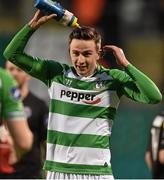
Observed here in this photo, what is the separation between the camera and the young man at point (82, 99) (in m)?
7.83

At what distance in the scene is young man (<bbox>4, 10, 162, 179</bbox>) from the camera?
783cm

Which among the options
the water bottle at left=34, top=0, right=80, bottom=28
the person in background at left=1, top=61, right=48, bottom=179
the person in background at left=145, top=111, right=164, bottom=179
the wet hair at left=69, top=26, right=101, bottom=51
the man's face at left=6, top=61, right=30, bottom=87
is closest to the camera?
the water bottle at left=34, top=0, right=80, bottom=28

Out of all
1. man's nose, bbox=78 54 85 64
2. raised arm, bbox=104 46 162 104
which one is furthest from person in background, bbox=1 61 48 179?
man's nose, bbox=78 54 85 64

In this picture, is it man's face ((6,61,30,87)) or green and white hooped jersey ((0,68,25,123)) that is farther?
man's face ((6,61,30,87))

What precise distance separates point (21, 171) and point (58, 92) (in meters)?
2.58

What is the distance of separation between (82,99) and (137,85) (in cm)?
41

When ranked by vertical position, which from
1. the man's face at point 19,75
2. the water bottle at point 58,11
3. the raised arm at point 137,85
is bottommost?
the man's face at point 19,75

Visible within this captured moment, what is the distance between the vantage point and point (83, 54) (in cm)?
781

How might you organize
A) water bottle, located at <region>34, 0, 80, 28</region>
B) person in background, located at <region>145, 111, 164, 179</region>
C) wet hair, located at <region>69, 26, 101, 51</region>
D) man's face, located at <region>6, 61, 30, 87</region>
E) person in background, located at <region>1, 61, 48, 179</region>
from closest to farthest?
water bottle, located at <region>34, 0, 80, 28</region>
wet hair, located at <region>69, 26, 101, 51</region>
person in background, located at <region>145, 111, 164, 179</region>
person in background, located at <region>1, 61, 48, 179</region>
man's face, located at <region>6, 61, 30, 87</region>

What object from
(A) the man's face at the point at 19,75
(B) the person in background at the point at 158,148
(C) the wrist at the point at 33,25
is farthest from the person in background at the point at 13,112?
(A) the man's face at the point at 19,75

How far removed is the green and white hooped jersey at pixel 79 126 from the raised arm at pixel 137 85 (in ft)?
0.49

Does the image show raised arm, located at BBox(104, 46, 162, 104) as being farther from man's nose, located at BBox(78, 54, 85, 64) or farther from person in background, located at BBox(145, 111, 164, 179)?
person in background, located at BBox(145, 111, 164, 179)

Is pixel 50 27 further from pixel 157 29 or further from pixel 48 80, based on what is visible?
Answer: pixel 48 80

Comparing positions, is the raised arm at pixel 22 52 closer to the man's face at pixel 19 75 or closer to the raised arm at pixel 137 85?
the raised arm at pixel 137 85
